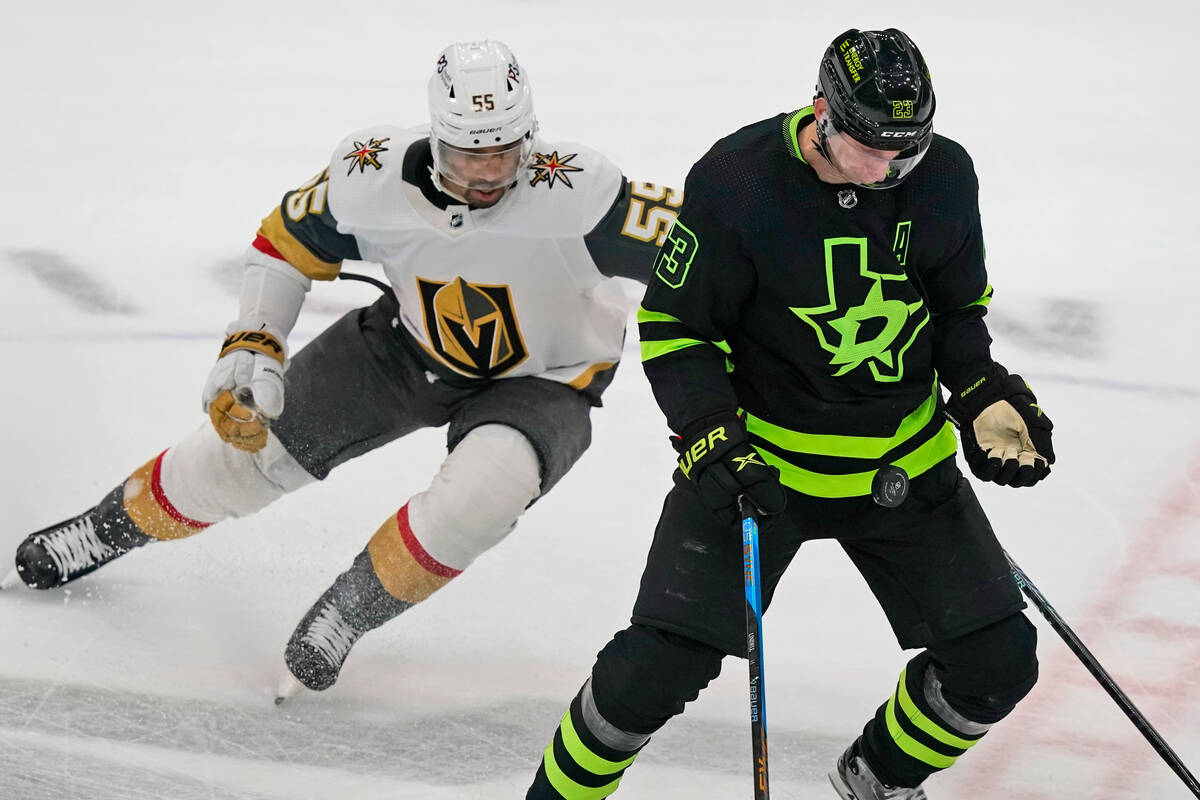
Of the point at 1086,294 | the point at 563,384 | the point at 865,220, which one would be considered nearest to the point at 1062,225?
the point at 1086,294

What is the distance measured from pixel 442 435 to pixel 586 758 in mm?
1786

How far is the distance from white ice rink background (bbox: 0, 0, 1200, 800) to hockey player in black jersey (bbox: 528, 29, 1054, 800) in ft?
Answer: 1.89

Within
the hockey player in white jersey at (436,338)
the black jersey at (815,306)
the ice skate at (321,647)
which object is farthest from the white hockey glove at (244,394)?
the black jersey at (815,306)

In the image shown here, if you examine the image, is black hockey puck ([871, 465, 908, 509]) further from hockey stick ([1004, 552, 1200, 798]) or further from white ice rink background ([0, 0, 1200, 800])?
white ice rink background ([0, 0, 1200, 800])

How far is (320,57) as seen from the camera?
623cm

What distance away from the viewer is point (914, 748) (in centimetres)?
262

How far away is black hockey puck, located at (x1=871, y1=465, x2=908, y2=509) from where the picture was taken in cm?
244

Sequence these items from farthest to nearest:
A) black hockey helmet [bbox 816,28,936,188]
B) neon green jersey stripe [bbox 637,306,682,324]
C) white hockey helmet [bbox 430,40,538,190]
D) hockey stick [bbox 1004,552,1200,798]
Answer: white hockey helmet [bbox 430,40,538,190] → hockey stick [bbox 1004,552,1200,798] → neon green jersey stripe [bbox 637,306,682,324] → black hockey helmet [bbox 816,28,936,188]

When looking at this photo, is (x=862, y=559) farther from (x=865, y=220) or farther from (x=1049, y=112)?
(x=1049, y=112)

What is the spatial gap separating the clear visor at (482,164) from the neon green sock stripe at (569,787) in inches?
40.6

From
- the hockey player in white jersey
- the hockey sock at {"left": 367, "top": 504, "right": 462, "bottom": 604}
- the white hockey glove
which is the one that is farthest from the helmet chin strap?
the hockey sock at {"left": 367, "top": 504, "right": 462, "bottom": 604}

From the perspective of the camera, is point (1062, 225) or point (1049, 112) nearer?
point (1062, 225)

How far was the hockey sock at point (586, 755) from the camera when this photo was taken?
2.45 metres

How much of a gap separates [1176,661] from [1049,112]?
9.80ft
